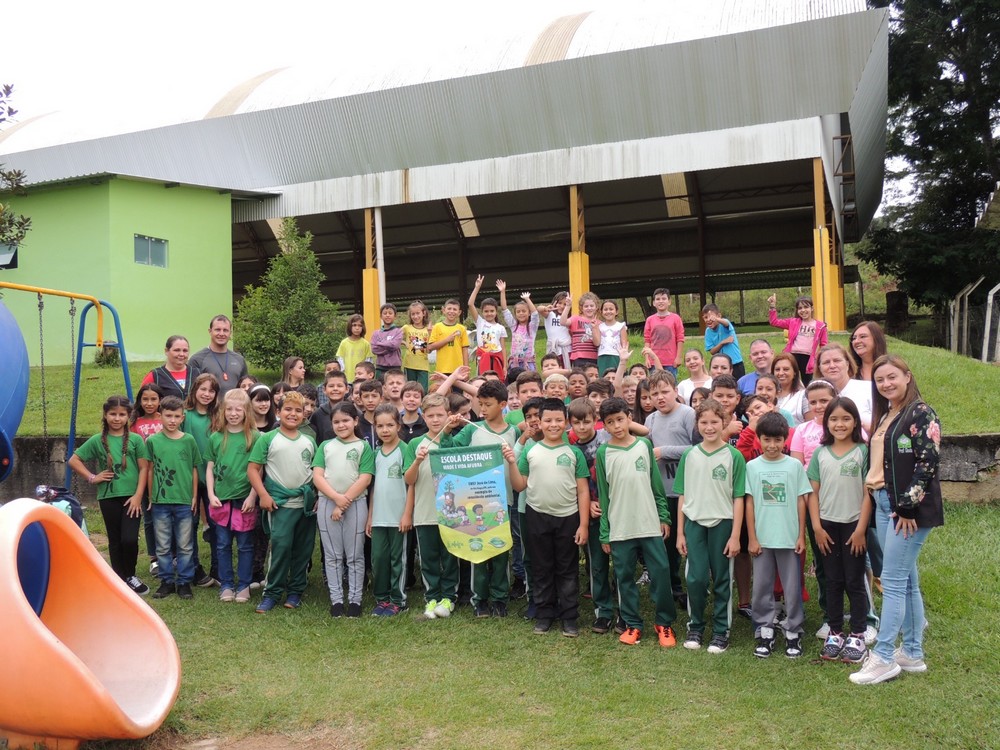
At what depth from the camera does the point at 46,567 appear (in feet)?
14.4

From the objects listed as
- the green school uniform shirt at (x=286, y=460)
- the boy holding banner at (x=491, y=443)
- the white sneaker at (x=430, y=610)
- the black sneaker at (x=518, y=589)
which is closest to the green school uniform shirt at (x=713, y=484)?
the boy holding banner at (x=491, y=443)

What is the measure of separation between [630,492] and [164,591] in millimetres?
3559

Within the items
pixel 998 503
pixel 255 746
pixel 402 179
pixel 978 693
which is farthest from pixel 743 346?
pixel 255 746

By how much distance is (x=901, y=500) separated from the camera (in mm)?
4430

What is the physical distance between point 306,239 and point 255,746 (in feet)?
42.2

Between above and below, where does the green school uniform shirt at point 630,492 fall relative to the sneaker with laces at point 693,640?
above

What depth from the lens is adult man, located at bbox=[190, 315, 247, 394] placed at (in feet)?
24.9

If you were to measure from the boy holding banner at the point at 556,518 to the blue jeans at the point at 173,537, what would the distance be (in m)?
2.64

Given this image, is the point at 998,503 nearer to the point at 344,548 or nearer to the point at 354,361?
the point at 344,548

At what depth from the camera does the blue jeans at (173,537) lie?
21.3ft

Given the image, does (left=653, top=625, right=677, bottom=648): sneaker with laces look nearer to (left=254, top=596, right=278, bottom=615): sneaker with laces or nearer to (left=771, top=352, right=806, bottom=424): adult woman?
(left=771, top=352, right=806, bottom=424): adult woman

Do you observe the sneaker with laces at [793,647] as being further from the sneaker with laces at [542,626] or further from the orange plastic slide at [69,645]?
the orange plastic slide at [69,645]

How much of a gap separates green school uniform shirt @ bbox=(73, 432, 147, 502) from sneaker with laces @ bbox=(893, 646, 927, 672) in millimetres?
5180

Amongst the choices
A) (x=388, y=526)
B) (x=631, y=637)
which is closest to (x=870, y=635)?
(x=631, y=637)
